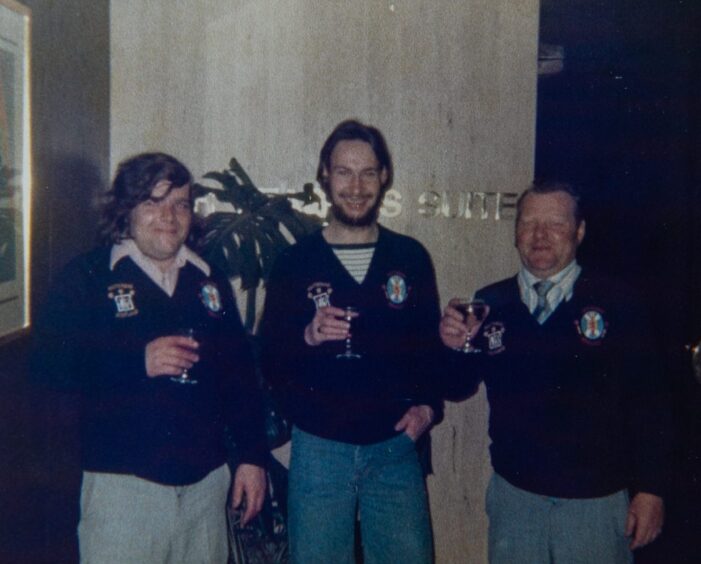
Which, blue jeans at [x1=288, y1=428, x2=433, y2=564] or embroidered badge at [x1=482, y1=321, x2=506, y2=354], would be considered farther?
blue jeans at [x1=288, y1=428, x2=433, y2=564]

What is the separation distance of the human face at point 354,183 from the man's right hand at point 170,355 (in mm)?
813

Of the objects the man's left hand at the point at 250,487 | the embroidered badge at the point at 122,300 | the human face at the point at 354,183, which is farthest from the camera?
the human face at the point at 354,183

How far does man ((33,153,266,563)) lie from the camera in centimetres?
194

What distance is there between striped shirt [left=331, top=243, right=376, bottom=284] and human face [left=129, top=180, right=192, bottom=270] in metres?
0.60

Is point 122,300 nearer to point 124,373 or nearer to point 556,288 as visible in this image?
point 124,373

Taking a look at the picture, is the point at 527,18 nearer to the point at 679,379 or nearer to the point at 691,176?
the point at 691,176

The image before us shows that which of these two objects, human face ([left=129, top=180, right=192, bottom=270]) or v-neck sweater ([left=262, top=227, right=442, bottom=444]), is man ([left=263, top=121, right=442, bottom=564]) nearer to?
v-neck sweater ([left=262, top=227, right=442, bottom=444])

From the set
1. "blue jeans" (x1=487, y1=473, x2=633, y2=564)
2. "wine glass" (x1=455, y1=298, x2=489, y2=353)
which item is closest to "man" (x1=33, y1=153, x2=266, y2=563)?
"wine glass" (x1=455, y1=298, x2=489, y2=353)

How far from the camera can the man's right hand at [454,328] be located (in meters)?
2.19

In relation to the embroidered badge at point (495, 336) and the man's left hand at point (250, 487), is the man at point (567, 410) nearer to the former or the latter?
the embroidered badge at point (495, 336)

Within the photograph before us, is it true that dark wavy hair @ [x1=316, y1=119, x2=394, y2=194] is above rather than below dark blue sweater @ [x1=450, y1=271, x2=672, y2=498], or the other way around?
above

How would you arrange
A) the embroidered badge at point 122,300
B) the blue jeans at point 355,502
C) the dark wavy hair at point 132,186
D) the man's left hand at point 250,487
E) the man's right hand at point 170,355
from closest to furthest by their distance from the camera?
the man's right hand at point 170,355, the embroidered badge at point 122,300, the dark wavy hair at point 132,186, the man's left hand at point 250,487, the blue jeans at point 355,502

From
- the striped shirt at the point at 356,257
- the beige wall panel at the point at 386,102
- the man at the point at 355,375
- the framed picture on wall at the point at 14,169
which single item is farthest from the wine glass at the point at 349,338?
the beige wall panel at the point at 386,102

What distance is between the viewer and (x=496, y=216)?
3.27 metres
